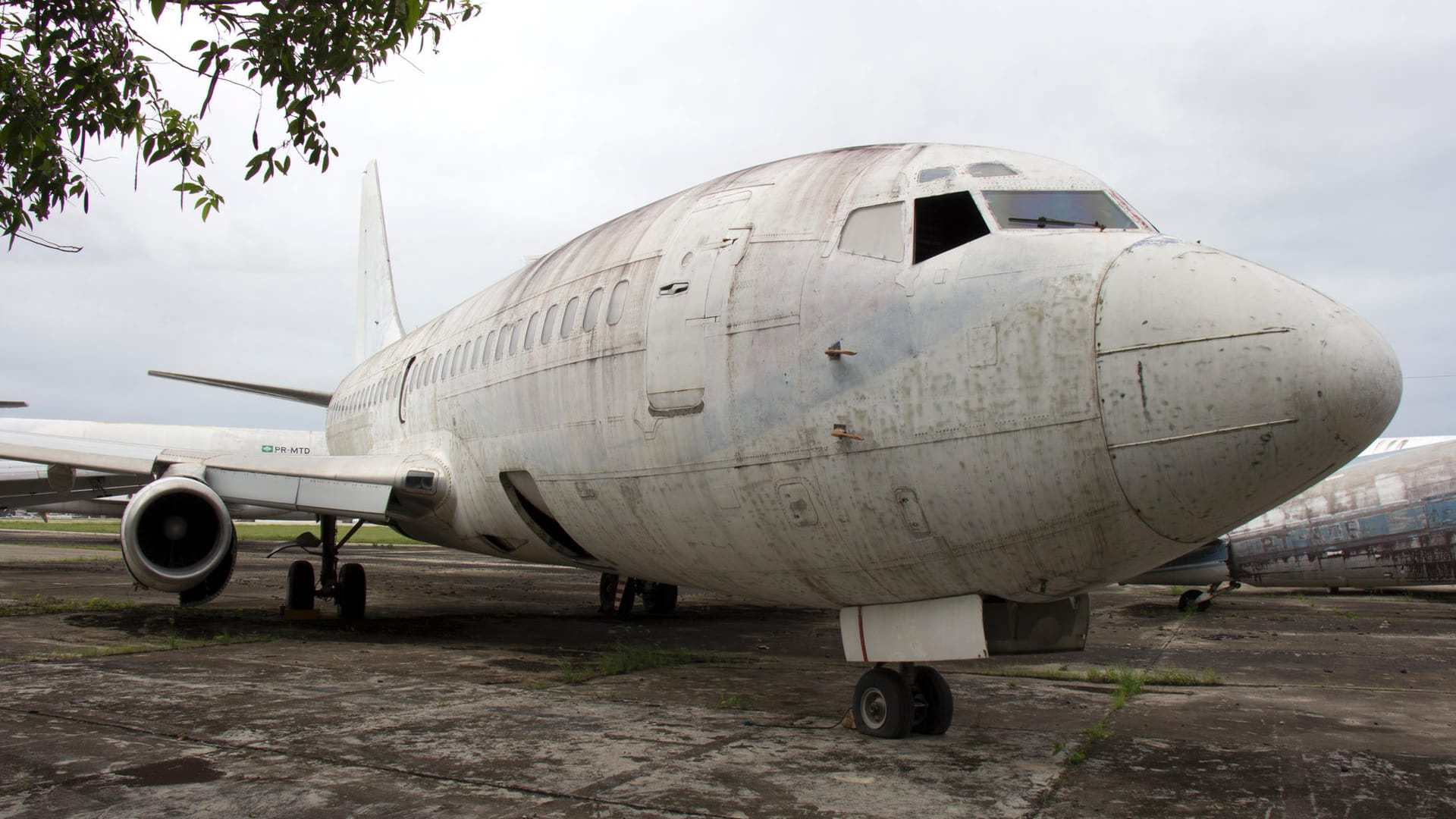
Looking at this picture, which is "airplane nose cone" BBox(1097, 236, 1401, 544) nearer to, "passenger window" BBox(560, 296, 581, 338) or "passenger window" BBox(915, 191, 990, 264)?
"passenger window" BBox(915, 191, 990, 264)

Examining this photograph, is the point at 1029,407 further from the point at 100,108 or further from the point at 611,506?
the point at 100,108

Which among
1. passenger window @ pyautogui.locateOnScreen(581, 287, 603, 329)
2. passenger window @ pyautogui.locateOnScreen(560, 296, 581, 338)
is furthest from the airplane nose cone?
passenger window @ pyautogui.locateOnScreen(560, 296, 581, 338)

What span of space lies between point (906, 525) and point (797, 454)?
723mm

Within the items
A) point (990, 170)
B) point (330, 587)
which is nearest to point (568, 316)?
point (990, 170)

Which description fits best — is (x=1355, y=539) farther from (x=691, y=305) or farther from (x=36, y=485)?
(x=36, y=485)

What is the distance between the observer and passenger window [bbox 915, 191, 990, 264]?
204 inches

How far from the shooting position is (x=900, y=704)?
565 centimetres

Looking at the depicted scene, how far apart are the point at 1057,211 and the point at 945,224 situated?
0.59 metres

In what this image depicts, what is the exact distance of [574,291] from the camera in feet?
24.8

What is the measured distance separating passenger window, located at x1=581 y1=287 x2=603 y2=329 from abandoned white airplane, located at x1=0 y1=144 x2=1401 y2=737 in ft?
0.09

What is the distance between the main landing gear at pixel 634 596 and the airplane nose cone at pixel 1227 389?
10611 mm

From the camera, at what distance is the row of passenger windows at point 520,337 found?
701 cm

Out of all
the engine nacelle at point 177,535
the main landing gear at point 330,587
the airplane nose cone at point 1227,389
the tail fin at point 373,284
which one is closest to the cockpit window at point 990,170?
the airplane nose cone at point 1227,389

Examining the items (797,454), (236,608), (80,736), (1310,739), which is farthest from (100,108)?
(236,608)
